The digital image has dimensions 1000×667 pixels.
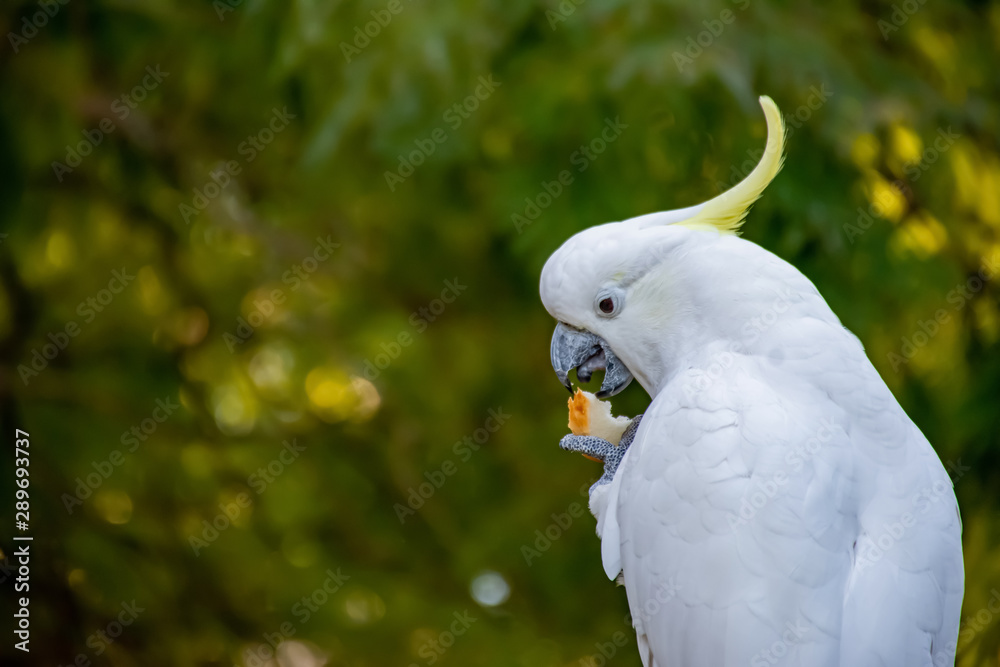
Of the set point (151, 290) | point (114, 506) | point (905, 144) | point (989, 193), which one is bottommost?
point (114, 506)

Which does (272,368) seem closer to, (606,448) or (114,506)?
(114,506)

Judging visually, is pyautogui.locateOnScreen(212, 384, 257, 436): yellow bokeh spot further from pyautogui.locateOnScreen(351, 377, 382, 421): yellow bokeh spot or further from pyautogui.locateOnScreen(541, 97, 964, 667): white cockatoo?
pyautogui.locateOnScreen(541, 97, 964, 667): white cockatoo

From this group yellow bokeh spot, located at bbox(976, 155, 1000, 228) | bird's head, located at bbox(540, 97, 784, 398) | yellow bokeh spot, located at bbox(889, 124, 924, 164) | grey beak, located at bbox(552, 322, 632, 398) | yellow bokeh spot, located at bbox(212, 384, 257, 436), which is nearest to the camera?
bird's head, located at bbox(540, 97, 784, 398)

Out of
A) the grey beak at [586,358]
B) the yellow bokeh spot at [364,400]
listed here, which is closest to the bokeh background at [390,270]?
the yellow bokeh spot at [364,400]

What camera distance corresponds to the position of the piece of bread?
159cm

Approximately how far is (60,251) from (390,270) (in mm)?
1155

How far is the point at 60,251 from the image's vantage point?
10.3ft

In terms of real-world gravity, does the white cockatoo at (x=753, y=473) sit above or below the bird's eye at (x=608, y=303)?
below

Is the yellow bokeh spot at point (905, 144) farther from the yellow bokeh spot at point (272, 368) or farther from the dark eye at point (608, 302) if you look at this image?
the yellow bokeh spot at point (272, 368)

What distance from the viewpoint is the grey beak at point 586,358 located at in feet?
5.11

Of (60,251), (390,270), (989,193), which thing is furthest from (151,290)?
(989,193)

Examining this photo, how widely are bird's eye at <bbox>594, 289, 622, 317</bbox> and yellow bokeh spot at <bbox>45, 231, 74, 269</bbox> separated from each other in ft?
7.54

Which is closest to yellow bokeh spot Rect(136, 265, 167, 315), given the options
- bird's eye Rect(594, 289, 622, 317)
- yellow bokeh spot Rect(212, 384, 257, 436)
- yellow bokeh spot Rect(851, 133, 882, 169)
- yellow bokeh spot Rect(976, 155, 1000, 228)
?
yellow bokeh spot Rect(212, 384, 257, 436)

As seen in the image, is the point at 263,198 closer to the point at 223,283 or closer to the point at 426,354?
the point at 223,283
